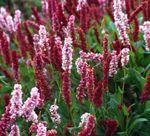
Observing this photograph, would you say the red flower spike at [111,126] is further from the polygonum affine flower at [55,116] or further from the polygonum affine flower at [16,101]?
the polygonum affine flower at [16,101]

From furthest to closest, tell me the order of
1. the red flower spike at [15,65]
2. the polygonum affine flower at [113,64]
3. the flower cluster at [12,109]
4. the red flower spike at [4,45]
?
1. the red flower spike at [4,45]
2. the red flower spike at [15,65]
3. the polygonum affine flower at [113,64]
4. the flower cluster at [12,109]

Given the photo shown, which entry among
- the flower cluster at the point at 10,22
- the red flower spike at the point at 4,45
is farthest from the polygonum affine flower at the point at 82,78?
the flower cluster at the point at 10,22

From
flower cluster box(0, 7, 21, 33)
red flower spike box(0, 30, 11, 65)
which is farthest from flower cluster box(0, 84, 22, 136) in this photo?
flower cluster box(0, 7, 21, 33)

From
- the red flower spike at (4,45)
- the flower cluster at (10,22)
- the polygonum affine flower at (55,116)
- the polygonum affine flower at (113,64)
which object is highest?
the flower cluster at (10,22)

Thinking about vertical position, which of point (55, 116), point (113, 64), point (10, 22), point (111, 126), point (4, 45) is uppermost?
point (10, 22)

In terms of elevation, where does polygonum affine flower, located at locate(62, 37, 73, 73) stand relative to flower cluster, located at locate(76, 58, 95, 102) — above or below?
above

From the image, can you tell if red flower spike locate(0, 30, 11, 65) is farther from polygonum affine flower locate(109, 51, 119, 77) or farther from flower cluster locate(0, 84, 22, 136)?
flower cluster locate(0, 84, 22, 136)

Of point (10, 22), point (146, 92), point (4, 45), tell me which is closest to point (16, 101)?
point (146, 92)

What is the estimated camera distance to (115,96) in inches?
118

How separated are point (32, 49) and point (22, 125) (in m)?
0.83

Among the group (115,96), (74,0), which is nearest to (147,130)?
(115,96)

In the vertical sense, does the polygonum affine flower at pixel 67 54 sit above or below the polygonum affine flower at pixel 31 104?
above

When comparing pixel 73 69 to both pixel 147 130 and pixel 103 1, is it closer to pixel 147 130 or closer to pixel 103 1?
pixel 147 130

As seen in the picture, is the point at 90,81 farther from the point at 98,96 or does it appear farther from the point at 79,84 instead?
the point at 79,84
